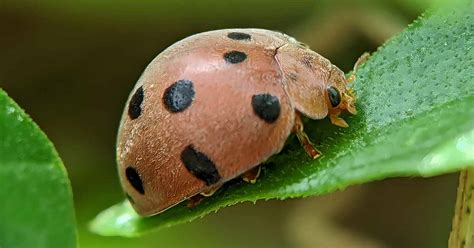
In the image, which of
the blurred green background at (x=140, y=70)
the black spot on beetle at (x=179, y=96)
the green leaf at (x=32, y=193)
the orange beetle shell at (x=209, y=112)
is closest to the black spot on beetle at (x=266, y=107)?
the orange beetle shell at (x=209, y=112)

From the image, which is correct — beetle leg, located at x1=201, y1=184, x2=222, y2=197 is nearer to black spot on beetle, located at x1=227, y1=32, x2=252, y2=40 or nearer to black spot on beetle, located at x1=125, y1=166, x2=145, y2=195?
black spot on beetle, located at x1=125, y1=166, x2=145, y2=195

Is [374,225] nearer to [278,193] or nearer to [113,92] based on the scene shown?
[113,92]

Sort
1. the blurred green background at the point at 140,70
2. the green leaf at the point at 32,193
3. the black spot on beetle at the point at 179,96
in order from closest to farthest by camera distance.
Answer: the green leaf at the point at 32,193
the black spot on beetle at the point at 179,96
the blurred green background at the point at 140,70

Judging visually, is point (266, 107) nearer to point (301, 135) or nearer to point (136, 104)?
point (301, 135)

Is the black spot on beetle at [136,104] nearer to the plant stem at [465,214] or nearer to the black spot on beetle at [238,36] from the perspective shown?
the black spot on beetle at [238,36]

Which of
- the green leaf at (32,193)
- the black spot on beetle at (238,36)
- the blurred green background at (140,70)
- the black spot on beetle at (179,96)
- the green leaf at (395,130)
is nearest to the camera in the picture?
the green leaf at (395,130)

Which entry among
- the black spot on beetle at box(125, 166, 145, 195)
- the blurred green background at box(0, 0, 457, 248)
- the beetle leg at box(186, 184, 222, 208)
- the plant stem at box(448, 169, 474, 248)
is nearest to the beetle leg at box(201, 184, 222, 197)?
the beetle leg at box(186, 184, 222, 208)
